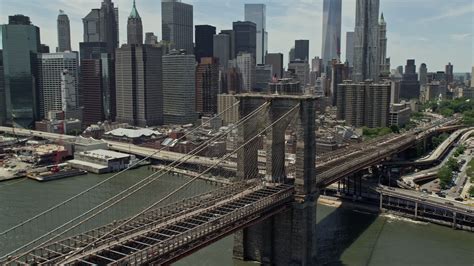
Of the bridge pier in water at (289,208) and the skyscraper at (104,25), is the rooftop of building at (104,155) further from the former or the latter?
the skyscraper at (104,25)

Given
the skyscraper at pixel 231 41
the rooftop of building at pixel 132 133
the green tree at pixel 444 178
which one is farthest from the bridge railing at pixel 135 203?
the skyscraper at pixel 231 41

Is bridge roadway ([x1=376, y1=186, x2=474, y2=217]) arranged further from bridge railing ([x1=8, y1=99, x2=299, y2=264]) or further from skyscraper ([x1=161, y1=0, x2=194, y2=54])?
skyscraper ([x1=161, y1=0, x2=194, y2=54])

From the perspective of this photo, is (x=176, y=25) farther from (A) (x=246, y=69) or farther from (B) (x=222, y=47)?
(A) (x=246, y=69)

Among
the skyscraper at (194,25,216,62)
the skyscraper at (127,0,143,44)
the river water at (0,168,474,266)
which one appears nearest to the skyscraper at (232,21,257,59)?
the skyscraper at (194,25,216,62)

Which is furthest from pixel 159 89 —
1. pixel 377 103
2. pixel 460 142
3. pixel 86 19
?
pixel 86 19

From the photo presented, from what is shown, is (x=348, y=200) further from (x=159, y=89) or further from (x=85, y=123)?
(x=85, y=123)

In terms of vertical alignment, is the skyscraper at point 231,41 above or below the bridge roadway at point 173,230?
above

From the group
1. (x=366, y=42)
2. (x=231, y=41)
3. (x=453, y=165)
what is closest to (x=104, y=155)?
(x=453, y=165)
